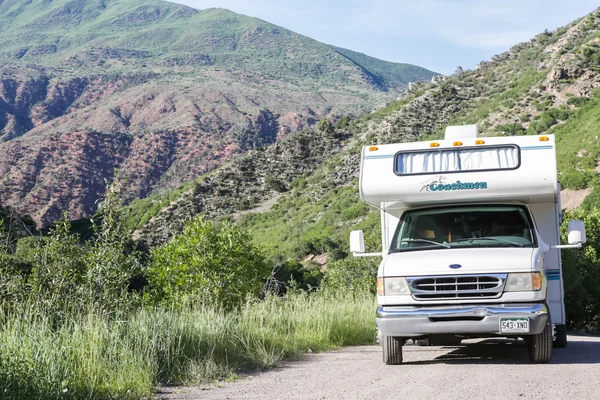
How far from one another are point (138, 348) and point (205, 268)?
11.3m

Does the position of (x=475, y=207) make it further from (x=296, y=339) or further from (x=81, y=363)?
(x=81, y=363)

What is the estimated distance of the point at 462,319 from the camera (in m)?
9.12

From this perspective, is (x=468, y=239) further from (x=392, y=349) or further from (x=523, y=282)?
(x=392, y=349)

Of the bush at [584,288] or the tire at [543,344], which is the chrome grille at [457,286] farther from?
the bush at [584,288]

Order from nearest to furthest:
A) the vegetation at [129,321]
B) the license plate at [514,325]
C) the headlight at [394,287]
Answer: the vegetation at [129,321] < the license plate at [514,325] < the headlight at [394,287]

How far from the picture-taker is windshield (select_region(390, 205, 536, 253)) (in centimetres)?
1002

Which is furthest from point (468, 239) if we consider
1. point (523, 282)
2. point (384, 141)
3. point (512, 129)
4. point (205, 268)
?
point (384, 141)

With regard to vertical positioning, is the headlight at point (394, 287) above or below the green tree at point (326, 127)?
below

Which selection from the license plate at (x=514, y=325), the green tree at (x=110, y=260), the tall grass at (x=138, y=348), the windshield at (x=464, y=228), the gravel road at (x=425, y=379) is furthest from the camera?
the green tree at (x=110, y=260)

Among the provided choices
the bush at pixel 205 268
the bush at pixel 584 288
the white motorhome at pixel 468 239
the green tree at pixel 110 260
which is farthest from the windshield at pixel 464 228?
the bush at pixel 584 288

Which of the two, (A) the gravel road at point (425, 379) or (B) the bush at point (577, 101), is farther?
(B) the bush at point (577, 101)

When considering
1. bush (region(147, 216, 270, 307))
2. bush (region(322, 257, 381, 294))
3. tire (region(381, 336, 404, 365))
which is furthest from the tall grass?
bush (region(322, 257, 381, 294))

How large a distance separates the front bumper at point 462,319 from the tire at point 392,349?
47 cm

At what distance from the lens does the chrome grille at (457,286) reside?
9148 millimetres
